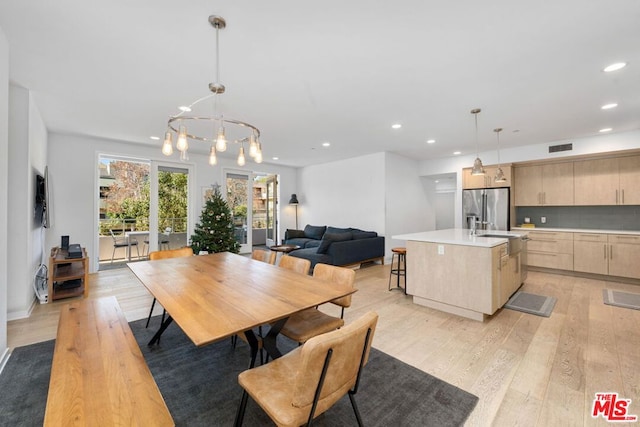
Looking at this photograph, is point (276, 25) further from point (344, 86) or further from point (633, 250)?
point (633, 250)

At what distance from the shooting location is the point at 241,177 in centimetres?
723

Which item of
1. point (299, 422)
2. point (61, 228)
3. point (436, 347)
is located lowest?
point (436, 347)

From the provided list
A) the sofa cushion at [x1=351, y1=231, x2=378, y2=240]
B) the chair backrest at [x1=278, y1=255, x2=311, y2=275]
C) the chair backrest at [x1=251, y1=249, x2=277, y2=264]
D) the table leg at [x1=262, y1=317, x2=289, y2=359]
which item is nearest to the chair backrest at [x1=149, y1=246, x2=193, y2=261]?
the chair backrest at [x1=251, y1=249, x2=277, y2=264]

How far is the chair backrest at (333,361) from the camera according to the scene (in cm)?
103

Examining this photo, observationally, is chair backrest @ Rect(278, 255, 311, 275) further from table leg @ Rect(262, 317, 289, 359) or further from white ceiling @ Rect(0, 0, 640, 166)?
white ceiling @ Rect(0, 0, 640, 166)

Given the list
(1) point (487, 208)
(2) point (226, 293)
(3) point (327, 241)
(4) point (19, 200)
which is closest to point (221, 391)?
(2) point (226, 293)

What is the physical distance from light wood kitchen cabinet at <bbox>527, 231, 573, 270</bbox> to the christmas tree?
602 centimetres

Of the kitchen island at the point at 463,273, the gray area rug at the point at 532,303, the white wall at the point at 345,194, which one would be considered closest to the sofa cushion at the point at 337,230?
the white wall at the point at 345,194

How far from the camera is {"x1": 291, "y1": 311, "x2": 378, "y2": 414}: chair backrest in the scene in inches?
40.6

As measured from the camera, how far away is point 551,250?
5109 mm

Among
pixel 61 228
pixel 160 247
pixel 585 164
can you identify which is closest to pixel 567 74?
pixel 585 164

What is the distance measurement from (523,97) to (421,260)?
2.29 meters

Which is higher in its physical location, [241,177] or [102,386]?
[241,177]

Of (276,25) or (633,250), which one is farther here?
(633,250)
